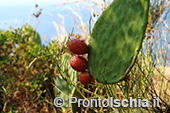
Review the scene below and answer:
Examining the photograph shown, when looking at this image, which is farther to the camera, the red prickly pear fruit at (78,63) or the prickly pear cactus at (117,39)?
the red prickly pear fruit at (78,63)

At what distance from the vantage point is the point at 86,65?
46.4 inches

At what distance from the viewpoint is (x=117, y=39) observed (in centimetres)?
103

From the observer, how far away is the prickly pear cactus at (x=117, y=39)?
0.93m

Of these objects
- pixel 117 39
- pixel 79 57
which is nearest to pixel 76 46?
pixel 79 57

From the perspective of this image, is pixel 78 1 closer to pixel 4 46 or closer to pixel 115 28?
pixel 4 46

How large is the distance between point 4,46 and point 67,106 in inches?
40.9

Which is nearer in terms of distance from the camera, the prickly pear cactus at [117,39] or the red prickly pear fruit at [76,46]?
the prickly pear cactus at [117,39]

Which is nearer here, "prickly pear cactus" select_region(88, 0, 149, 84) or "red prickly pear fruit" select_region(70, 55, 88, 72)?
"prickly pear cactus" select_region(88, 0, 149, 84)

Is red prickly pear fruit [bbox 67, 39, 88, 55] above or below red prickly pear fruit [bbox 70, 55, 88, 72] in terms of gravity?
above

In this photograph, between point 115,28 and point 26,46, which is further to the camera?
point 26,46

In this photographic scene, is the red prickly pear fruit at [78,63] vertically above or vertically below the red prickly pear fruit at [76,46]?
below

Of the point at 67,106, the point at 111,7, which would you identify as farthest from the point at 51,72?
the point at 111,7

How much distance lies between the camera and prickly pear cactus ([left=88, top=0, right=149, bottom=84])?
934 mm

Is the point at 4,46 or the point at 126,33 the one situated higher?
the point at 4,46
